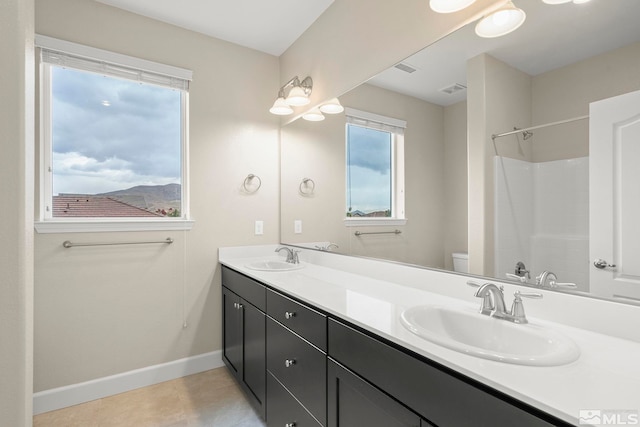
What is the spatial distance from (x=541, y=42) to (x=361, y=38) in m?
1.11

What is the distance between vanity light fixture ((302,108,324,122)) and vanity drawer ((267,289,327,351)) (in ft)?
4.38

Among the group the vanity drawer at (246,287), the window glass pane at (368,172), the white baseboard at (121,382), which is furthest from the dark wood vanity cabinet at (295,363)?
the white baseboard at (121,382)

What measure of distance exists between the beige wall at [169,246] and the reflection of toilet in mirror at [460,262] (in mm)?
1756

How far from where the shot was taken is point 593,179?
3.22ft

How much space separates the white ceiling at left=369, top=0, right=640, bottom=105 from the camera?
0.96 metres

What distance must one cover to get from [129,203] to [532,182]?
248 centimetres

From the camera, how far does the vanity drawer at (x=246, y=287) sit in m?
1.83

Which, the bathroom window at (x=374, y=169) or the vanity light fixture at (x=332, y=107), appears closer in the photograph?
the bathroom window at (x=374, y=169)

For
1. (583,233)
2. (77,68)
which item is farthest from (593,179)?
(77,68)

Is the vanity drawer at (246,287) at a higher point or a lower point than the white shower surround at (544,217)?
lower

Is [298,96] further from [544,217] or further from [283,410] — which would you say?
[283,410]

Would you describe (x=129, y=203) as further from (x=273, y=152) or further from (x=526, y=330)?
(x=526, y=330)

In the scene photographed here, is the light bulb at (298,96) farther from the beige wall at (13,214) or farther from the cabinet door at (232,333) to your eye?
the beige wall at (13,214)

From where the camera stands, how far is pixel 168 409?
201 cm
